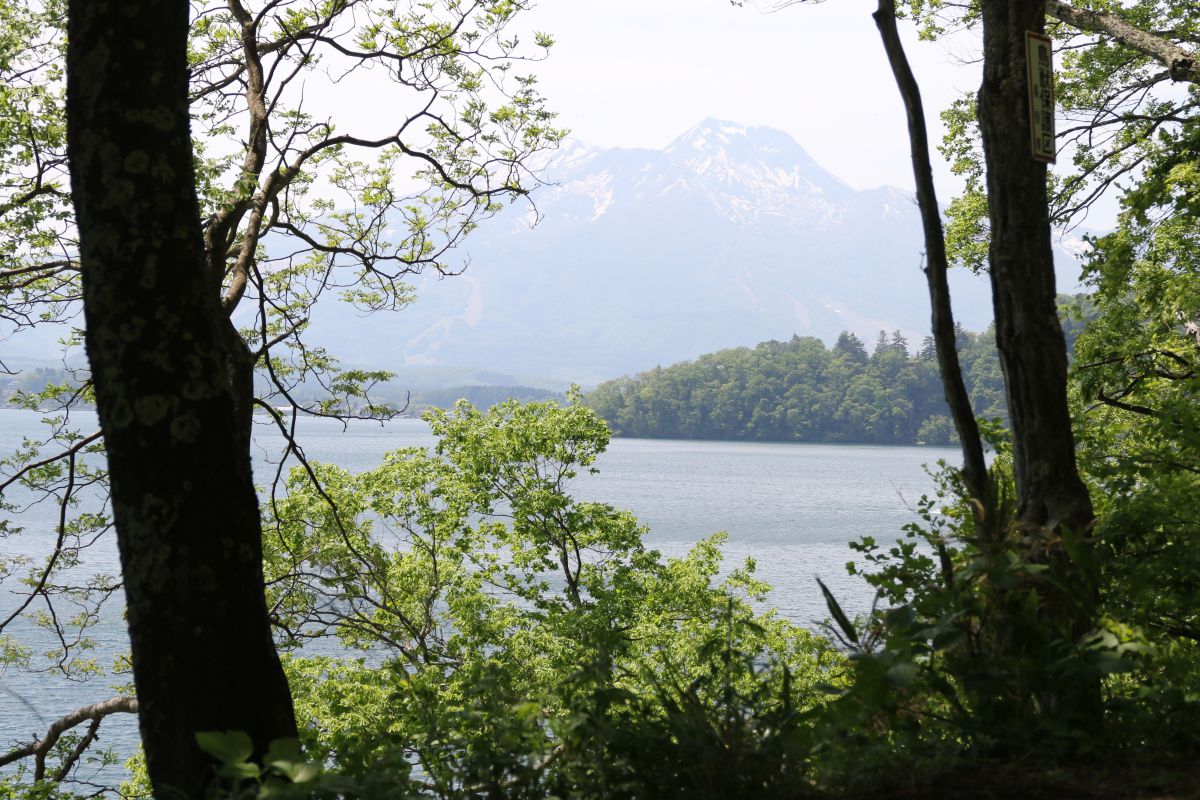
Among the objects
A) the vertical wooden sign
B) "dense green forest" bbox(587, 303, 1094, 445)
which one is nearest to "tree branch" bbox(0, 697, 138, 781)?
the vertical wooden sign

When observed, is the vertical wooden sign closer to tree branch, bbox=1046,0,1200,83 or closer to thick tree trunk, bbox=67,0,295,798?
thick tree trunk, bbox=67,0,295,798

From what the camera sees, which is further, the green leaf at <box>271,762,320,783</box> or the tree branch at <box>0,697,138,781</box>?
the tree branch at <box>0,697,138,781</box>

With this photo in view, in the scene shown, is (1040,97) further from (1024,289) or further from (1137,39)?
(1137,39)

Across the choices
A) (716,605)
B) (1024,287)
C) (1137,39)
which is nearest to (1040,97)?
(1024,287)

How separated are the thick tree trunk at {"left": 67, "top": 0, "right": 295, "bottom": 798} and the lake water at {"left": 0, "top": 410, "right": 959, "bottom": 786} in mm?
2872

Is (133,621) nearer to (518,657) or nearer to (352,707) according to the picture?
(352,707)

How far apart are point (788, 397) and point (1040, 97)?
352 ft

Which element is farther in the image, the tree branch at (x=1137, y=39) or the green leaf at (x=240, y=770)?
the tree branch at (x=1137, y=39)

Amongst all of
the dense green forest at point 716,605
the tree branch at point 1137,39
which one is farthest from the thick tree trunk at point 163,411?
the tree branch at point 1137,39

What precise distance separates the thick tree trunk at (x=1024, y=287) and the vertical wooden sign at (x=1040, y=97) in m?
0.03

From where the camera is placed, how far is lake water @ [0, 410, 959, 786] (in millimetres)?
23938

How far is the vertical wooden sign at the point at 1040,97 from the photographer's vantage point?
3717 millimetres

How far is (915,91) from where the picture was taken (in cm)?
381

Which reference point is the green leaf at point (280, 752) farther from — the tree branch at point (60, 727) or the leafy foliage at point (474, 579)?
the tree branch at point (60, 727)
